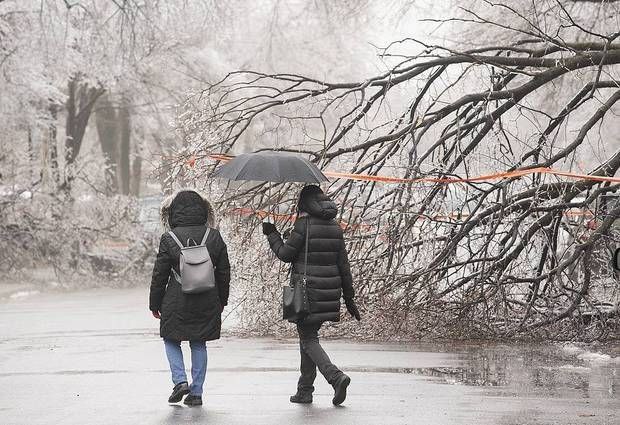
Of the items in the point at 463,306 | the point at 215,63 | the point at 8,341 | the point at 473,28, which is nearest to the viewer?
the point at 463,306

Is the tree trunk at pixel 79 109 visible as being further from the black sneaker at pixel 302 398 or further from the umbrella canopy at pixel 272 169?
the black sneaker at pixel 302 398

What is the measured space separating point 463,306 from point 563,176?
6.01ft

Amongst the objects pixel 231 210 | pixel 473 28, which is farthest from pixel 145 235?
pixel 231 210

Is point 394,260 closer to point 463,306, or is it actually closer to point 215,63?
point 463,306

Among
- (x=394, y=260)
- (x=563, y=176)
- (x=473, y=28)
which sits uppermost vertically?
(x=473, y=28)

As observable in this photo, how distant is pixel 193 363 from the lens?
30.6 feet

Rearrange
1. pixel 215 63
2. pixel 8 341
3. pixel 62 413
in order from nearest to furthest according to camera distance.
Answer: pixel 62 413, pixel 8 341, pixel 215 63

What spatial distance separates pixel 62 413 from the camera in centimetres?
882

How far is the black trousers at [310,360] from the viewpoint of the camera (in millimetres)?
9203

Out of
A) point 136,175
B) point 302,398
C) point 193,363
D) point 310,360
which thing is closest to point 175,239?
point 193,363

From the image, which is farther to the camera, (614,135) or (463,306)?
(614,135)

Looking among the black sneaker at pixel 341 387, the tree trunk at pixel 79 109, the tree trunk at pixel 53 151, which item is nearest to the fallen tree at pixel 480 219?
the black sneaker at pixel 341 387

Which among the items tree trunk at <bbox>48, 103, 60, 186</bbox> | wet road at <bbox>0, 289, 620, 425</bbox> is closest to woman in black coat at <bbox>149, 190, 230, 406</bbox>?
wet road at <bbox>0, 289, 620, 425</bbox>

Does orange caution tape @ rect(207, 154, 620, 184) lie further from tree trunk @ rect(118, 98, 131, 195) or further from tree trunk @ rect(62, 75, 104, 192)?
tree trunk @ rect(118, 98, 131, 195)
